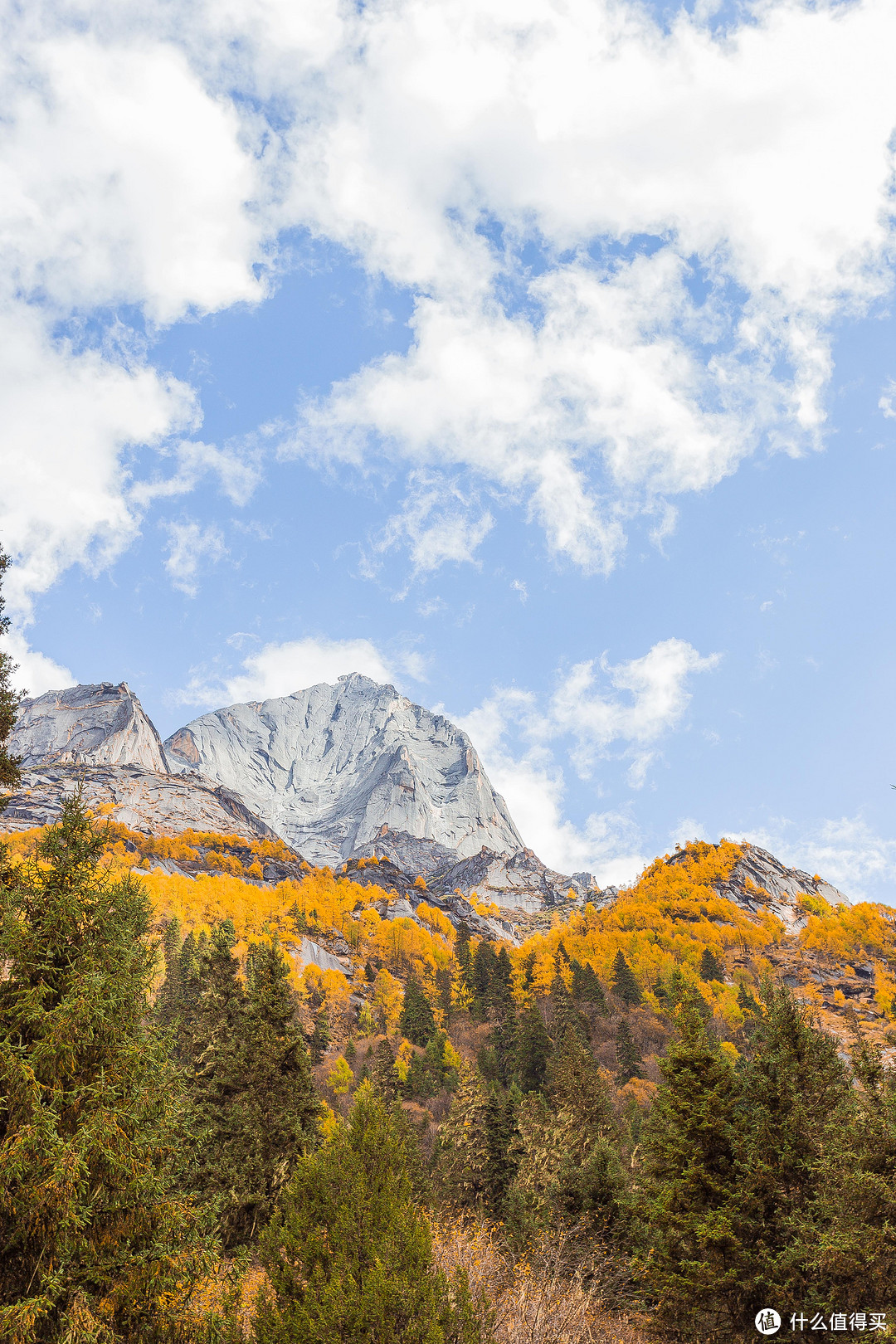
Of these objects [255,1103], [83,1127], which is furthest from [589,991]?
[83,1127]

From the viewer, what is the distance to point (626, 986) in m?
73.8

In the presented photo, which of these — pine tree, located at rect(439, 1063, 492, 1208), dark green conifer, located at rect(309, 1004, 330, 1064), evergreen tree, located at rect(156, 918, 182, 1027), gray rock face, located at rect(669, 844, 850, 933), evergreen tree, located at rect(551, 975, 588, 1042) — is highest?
gray rock face, located at rect(669, 844, 850, 933)

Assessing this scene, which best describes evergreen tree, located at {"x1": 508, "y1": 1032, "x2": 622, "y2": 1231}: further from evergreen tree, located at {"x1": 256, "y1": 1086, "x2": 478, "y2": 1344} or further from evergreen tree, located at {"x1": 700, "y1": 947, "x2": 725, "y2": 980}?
evergreen tree, located at {"x1": 700, "y1": 947, "x2": 725, "y2": 980}

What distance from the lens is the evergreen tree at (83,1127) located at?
738 centimetres

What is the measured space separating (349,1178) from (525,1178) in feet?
56.6

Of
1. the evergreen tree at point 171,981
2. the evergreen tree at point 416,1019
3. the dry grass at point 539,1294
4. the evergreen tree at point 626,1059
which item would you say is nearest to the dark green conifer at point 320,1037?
the evergreen tree at point 416,1019

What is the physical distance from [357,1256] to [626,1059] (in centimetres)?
4983

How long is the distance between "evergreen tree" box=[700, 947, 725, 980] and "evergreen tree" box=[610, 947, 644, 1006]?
1309 centimetres

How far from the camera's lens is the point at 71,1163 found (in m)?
7.49

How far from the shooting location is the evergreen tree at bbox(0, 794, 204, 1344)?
24.2 feet

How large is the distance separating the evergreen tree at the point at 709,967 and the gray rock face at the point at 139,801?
10377 cm

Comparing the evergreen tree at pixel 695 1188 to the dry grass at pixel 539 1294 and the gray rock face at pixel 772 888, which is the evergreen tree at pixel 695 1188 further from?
the gray rock face at pixel 772 888

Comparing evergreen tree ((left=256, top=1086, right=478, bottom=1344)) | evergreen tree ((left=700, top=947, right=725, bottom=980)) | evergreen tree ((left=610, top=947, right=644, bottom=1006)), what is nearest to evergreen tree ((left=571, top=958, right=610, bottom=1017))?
evergreen tree ((left=610, top=947, right=644, bottom=1006))

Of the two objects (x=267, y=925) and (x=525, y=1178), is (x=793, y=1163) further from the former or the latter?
(x=267, y=925)
